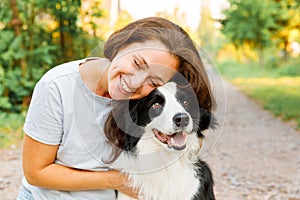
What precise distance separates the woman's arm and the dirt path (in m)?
0.50

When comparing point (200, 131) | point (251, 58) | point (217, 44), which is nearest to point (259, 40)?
point (251, 58)

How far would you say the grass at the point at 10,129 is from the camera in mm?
6234

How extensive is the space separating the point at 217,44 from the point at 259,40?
49.4 ft

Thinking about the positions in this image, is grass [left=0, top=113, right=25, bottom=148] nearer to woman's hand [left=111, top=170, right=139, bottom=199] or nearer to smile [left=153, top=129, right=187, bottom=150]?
woman's hand [left=111, top=170, right=139, bottom=199]

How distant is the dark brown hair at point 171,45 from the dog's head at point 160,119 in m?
0.03

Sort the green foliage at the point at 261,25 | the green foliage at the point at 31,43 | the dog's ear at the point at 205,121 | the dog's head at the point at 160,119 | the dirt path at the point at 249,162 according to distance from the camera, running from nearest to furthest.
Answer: the dog's head at the point at 160,119 → the dog's ear at the point at 205,121 → the dirt path at the point at 249,162 → the green foliage at the point at 31,43 → the green foliage at the point at 261,25

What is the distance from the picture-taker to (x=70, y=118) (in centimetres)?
235

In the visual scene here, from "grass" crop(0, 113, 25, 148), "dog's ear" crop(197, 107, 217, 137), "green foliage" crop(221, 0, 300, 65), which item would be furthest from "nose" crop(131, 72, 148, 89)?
"green foliage" crop(221, 0, 300, 65)

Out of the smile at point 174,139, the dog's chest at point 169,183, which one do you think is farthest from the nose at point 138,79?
the dog's chest at point 169,183

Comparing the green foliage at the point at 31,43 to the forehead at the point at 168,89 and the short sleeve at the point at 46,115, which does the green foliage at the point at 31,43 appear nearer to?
the short sleeve at the point at 46,115

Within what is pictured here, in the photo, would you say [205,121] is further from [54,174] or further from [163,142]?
[54,174]

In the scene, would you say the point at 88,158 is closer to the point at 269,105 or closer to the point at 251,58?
the point at 269,105

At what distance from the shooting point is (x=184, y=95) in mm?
2162

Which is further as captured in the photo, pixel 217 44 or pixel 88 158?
pixel 217 44
